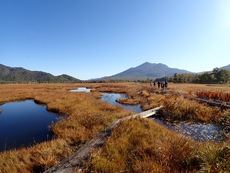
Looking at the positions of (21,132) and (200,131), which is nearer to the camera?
(200,131)

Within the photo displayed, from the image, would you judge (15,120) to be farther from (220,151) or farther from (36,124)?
(220,151)

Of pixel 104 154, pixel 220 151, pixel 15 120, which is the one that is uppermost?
pixel 220 151

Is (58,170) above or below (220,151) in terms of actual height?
below

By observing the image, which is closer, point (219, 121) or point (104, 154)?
point (104, 154)

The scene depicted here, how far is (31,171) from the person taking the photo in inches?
229

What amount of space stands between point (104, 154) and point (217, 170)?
3.56 meters

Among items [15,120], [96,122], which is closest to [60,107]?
[15,120]

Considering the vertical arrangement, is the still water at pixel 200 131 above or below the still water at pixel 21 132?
above

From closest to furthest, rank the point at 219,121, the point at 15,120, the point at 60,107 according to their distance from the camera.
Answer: the point at 219,121 < the point at 15,120 < the point at 60,107

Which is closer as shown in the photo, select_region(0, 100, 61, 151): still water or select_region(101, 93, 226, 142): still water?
select_region(0, 100, 61, 151): still water

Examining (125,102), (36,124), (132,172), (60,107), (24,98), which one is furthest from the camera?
(24,98)

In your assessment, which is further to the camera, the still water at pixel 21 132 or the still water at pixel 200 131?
the still water at pixel 200 131

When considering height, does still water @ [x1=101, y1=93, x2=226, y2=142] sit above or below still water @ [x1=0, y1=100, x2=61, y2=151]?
above

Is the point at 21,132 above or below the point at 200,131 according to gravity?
below
